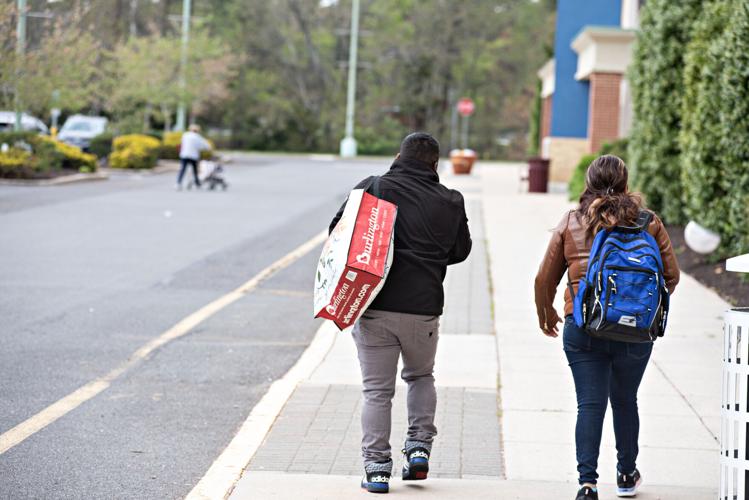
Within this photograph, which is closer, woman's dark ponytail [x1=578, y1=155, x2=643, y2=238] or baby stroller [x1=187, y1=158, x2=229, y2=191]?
woman's dark ponytail [x1=578, y1=155, x2=643, y2=238]

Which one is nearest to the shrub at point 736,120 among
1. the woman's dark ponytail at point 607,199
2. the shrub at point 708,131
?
the shrub at point 708,131

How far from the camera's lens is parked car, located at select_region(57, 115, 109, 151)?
4416 centimetres

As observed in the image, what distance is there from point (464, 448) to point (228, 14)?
75460 millimetres

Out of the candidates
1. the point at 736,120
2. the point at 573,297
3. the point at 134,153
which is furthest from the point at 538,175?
the point at 573,297

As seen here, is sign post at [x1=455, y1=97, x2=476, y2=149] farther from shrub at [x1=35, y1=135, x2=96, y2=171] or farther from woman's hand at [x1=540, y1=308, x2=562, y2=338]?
woman's hand at [x1=540, y1=308, x2=562, y2=338]

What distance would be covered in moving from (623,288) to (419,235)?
3.46ft

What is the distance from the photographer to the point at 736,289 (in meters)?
12.6

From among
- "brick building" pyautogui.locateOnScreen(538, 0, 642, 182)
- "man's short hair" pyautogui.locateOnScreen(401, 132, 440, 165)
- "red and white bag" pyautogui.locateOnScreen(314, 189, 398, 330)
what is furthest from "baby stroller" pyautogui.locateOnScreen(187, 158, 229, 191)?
"red and white bag" pyautogui.locateOnScreen(314, 189, 398, 330)

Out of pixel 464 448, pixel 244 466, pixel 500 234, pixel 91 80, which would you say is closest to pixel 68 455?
pixel 244 466

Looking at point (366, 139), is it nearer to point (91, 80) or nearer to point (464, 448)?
point (91, 80)

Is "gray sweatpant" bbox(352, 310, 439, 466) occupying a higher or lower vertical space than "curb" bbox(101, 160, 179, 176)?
lower

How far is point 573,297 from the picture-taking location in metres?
5.27

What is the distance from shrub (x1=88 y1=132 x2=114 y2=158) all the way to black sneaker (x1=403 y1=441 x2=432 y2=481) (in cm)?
3629

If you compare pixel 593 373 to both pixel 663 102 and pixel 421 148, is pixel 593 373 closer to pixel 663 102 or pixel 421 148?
pixel 421 148
